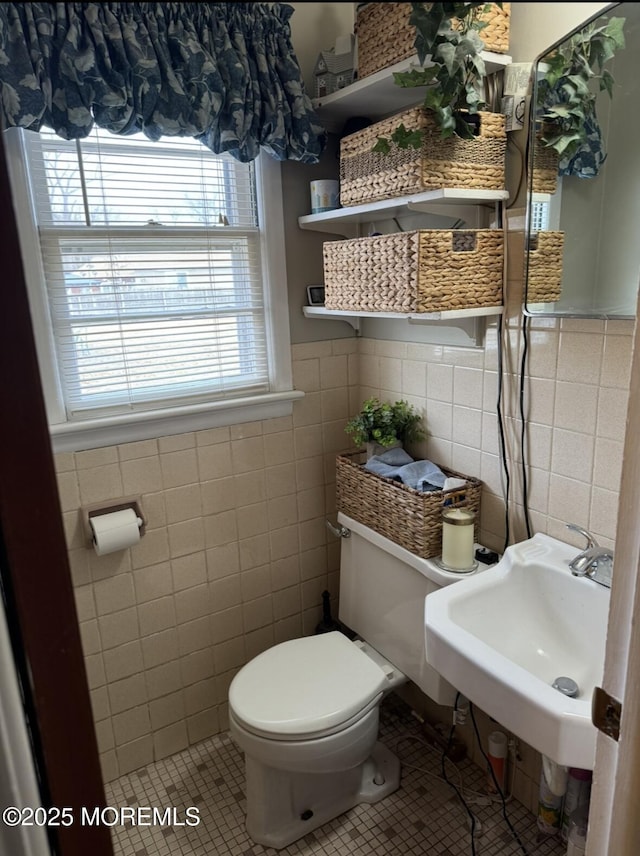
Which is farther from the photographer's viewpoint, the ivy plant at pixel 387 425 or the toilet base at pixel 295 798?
the ivy plant at pixel 387 425

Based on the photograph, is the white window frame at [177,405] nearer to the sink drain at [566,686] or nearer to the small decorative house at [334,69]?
the small decorative house at [334,69]

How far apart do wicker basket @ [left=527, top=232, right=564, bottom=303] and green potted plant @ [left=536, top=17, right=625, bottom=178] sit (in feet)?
0.51

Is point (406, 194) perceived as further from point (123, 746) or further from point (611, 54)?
point (123, 746)

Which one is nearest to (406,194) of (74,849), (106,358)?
(106,358)

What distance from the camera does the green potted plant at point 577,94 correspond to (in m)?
1.28

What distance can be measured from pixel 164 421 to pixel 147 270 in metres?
0.46

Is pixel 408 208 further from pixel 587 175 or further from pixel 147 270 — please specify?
pixel 147 270

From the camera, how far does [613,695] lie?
0.79 meters

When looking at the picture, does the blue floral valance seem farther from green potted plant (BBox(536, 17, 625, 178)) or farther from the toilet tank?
the toilet tank

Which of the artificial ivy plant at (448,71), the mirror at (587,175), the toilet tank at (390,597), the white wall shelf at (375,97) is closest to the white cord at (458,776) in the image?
the toilet tank at (390,597)

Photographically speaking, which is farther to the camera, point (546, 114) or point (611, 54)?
point (546, 114)

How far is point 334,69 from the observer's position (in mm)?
1738

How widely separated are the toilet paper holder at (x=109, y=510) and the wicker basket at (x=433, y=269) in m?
0.93

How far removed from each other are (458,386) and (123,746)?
63.0 inches
